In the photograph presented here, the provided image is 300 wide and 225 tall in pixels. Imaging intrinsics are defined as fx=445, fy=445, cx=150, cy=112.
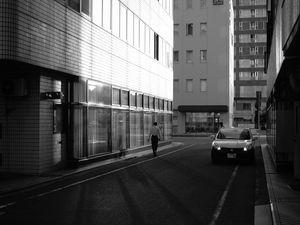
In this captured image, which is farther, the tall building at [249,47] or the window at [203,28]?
the tall building at [249,47]

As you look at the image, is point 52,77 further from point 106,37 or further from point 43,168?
point 106,37

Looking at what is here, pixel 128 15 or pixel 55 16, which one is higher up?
pixel 128 15

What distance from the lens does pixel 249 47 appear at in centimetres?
10238

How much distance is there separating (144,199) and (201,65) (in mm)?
49308

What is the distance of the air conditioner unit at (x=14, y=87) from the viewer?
45.8ft

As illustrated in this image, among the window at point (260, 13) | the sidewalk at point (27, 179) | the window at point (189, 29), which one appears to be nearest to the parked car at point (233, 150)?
the sidewalk at point (27, 179)

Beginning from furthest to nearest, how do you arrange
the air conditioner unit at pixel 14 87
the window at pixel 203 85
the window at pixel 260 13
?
the window at pixel 260 13 < the window at pixel 203 85 < the air conditioner unit at pixel 14 87

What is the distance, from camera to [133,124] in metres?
24.4

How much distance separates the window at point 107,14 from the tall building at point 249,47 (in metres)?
80.4

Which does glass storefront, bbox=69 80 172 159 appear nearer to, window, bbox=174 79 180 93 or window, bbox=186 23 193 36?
window, bbox=174 79 180 93

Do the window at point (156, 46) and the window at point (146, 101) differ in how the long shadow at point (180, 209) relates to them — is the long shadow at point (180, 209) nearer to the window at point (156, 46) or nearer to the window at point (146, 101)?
the window at point (146, 101)

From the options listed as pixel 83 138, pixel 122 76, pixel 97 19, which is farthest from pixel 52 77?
pixel 122 76

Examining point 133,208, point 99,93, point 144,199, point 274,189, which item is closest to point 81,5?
point 99,93

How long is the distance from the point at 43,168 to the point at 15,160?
921 millimetres
